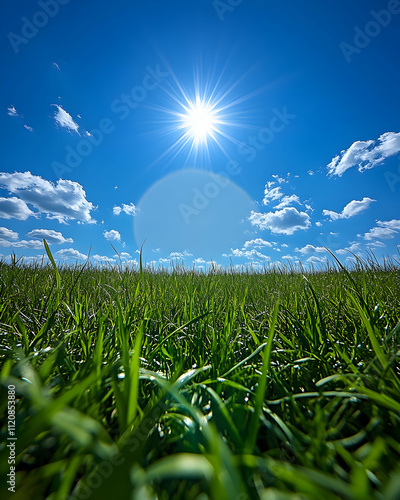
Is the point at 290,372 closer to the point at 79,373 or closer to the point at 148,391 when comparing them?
the point at 148,391

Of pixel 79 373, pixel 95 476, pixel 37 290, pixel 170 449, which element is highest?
pixel 37 290

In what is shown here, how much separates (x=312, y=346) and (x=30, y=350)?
136cm

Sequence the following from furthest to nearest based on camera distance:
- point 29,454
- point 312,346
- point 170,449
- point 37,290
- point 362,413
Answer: point 37,290
point 312,346
point 362,413
point 170,449
point 29,454

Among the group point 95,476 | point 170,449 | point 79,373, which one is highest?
point 79,373

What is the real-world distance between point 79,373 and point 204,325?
35.1 inches

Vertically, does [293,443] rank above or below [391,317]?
below

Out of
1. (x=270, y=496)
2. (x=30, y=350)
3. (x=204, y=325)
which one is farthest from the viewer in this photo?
(x=204, y=325)

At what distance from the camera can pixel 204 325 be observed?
1.57m

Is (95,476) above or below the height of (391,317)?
below

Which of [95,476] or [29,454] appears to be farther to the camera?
[29,454]

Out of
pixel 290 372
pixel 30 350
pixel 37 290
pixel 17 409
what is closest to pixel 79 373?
pixel 17 409

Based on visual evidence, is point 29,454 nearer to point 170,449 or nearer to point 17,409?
point 17,409

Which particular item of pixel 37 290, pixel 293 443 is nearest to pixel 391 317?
pixel 293 443

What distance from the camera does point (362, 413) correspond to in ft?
2.71
